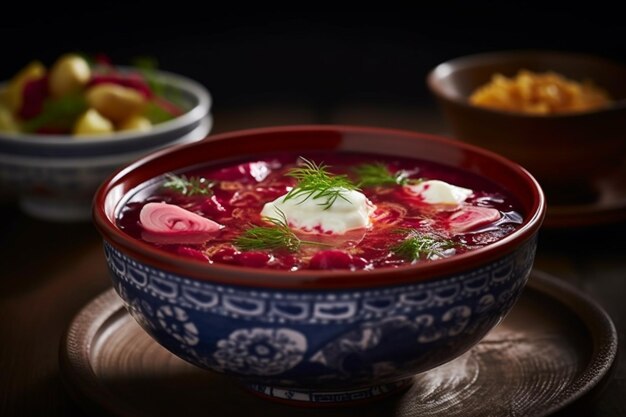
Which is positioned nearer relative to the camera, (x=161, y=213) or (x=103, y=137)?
(x=161, y=213)

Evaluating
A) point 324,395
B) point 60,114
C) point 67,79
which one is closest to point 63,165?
point 60,114

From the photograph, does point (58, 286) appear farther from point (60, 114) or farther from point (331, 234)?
point (331, 234)

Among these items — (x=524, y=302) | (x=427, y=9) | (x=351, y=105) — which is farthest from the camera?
(x=427, y=9)

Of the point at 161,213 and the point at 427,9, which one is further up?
the point at 161,213

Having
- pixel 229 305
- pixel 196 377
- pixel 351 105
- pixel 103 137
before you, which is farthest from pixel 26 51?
pixel 229 305

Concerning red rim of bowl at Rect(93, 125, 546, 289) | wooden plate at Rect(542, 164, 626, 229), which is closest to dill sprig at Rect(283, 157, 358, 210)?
red rim of bowl at Rect(93, 125, 546, 289)

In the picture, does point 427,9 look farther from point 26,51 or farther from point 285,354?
point 285,354

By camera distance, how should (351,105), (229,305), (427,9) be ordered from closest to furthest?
(229,305) → (351,105) → (427,9)
